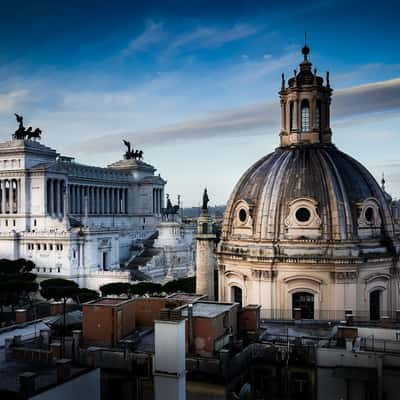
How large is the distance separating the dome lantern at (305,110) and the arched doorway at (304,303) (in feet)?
32.2

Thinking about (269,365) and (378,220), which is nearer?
(269,365)

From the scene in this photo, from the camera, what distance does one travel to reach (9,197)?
95.4 meters

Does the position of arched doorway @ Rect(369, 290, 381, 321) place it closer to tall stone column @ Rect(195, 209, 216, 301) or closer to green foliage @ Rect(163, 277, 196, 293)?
tall stone column @ Rect(195, 209, 216, 301)

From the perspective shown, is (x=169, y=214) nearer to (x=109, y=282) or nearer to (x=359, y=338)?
(x=109, y=282)

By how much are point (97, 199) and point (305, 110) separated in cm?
8283

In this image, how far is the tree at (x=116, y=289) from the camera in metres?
60.2

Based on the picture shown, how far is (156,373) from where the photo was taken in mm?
20625

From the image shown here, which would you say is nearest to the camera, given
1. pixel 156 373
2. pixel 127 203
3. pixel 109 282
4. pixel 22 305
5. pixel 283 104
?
pixel 156 373

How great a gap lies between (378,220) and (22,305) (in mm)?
37326

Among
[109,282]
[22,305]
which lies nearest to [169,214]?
[109,282]

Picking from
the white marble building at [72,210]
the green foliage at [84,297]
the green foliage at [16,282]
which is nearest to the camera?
the green foliage at [84,297]

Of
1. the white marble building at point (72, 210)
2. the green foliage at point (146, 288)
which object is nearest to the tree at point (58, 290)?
the green foliage at point (146, 288)

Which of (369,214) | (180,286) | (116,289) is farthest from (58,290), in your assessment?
(369,214)

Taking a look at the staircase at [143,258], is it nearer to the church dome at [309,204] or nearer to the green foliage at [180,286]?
the green foliage at [180,286]
